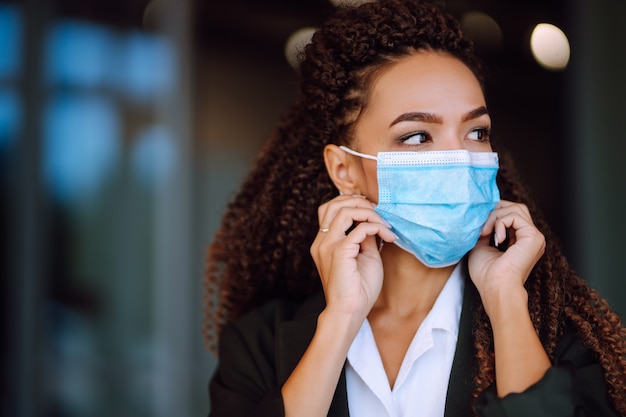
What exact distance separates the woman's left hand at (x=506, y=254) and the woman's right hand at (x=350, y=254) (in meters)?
0.24

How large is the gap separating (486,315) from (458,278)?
6.0 inches

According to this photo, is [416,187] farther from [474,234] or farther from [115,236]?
[115,236]

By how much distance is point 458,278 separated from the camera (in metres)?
2.08

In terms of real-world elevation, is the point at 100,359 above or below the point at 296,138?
below

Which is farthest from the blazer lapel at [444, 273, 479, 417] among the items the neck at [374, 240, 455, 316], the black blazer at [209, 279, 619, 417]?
the neck at [374, 240, 455, 316]

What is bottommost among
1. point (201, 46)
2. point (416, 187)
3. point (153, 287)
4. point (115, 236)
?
point (153, 287)

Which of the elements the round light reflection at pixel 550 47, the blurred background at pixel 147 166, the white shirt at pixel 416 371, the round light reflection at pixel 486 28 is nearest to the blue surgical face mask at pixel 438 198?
the white shirt at pixel 416 371

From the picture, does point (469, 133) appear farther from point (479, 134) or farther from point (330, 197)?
point (330, 197)

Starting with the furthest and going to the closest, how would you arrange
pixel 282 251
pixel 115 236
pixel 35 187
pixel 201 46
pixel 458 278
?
pixel 201 46, pixel 115 236, pixel 35 187, pixel 282 251, pixel 458 278

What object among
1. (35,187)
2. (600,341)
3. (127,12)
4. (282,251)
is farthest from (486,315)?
(127,12)

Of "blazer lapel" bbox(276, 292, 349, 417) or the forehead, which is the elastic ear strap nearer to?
the forehead

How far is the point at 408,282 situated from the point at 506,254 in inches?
13.6

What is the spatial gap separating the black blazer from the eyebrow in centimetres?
44

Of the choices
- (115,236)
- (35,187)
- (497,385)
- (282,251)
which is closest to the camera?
(497,385)
